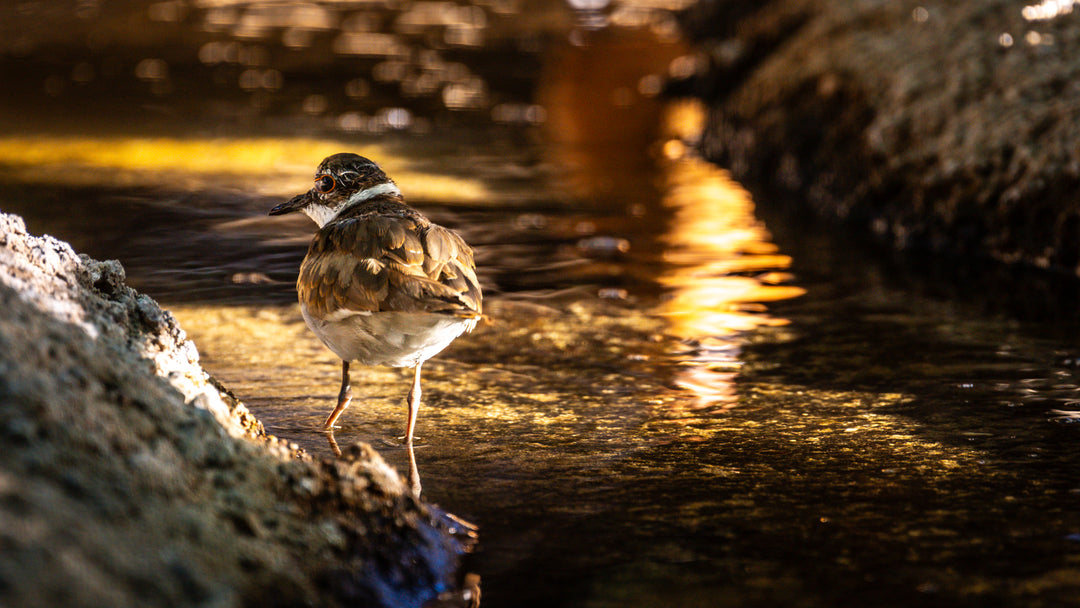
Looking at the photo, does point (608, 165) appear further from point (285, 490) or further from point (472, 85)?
point (285, 490)

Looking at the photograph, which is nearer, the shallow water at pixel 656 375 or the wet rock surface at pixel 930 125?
the shallow water at pixel 656 375

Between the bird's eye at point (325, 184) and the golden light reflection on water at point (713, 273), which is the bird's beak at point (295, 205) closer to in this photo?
the bird's eye at point (325, 184)

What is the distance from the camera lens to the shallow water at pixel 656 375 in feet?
10.2

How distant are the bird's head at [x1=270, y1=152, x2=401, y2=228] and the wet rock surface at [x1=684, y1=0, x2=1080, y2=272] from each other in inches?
170

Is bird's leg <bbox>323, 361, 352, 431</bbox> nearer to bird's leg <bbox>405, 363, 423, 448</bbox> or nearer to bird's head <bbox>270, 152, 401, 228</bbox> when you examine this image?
bird's leg <bbox>405, 363, 423, 448</bbox>

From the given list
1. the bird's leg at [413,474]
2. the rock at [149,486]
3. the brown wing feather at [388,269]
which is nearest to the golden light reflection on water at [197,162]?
the brown wing feather at [388,269]

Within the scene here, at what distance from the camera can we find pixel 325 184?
4.79 m

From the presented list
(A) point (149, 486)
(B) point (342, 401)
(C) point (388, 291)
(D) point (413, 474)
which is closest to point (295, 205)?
(B) point (342, 401)

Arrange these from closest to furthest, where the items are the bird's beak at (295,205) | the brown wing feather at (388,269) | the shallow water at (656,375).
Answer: the shallow water at (656,375)
the brown wing feather at (388,269)
the bird's beak at (295,205)

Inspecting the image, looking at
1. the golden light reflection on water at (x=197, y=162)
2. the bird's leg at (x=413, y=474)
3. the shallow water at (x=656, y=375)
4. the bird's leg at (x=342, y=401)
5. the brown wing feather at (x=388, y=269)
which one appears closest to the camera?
the shallow water at (x=656, y=375)

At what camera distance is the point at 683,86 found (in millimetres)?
13953

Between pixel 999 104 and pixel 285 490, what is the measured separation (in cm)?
631

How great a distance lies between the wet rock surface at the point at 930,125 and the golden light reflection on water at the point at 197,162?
276 centimetres

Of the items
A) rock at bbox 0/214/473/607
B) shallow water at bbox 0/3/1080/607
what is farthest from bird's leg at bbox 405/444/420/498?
rock at bbox 0/214/473/607
